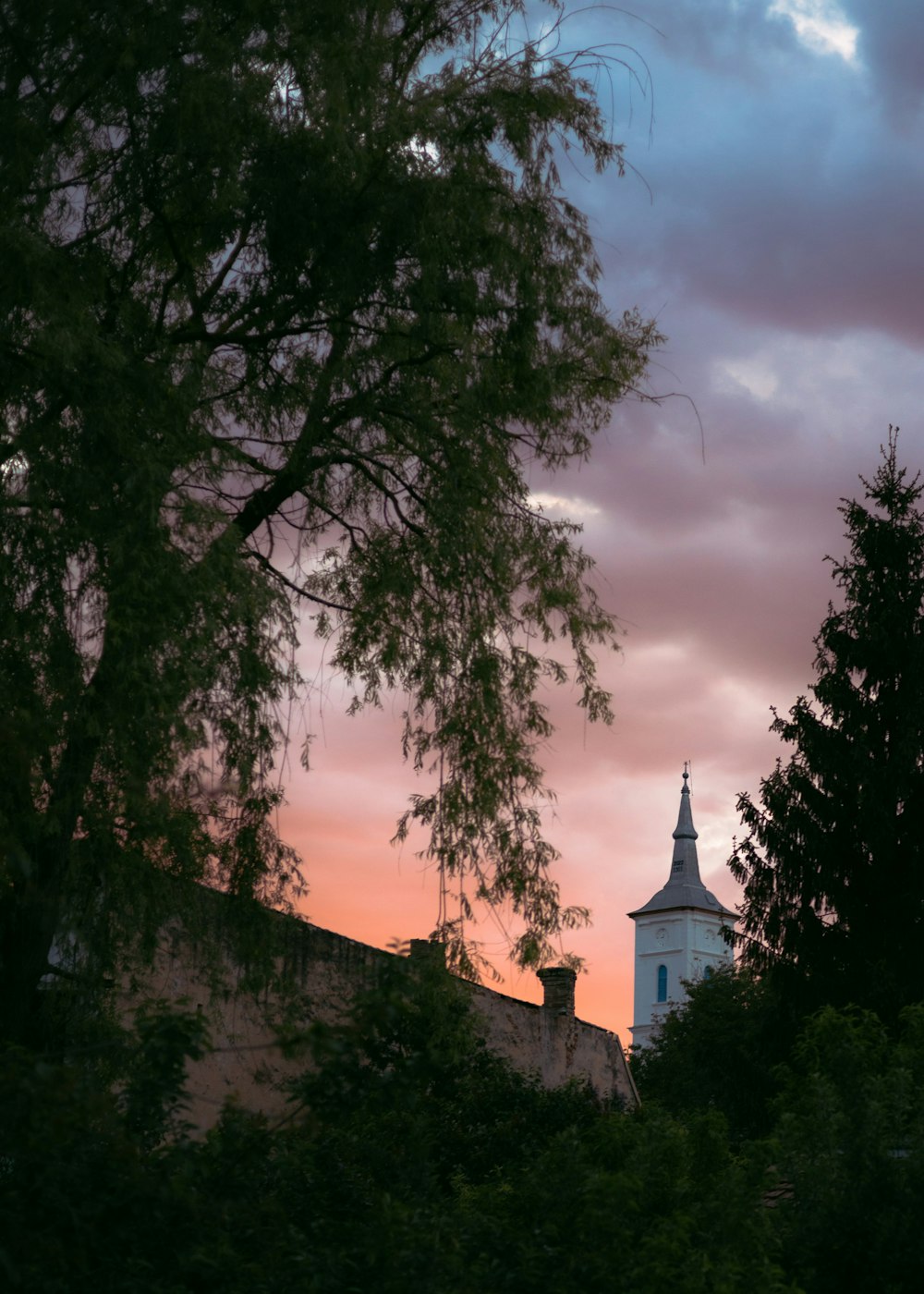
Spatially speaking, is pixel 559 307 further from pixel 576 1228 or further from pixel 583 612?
pixel 576 1228

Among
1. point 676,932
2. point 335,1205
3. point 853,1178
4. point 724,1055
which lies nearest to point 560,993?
point 724,1055

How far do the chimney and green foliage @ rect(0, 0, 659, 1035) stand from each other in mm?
14890

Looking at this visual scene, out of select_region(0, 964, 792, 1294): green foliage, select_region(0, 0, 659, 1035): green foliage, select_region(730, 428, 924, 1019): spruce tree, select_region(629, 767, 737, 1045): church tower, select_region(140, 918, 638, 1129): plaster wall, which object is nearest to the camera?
select_region(0, 964, 792, 1294): green foliage

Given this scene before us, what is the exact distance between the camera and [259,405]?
1122 cm

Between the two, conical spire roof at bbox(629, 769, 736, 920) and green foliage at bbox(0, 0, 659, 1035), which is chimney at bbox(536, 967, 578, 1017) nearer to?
green foliage at bbox(0, 0, 659, 1035)

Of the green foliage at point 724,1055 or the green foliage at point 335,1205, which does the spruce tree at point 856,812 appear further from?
the green foliage at point 335,1205

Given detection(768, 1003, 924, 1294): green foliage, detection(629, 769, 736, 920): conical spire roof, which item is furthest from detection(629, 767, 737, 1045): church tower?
detection(768, 1003, 924, 1294): green foliage

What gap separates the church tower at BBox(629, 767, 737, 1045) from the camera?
85625mm

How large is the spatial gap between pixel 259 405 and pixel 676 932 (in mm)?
79109

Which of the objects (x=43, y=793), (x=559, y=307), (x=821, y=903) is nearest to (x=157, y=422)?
(x=43, y=793)

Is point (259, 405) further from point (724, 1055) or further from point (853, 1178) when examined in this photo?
point (724, 1055)

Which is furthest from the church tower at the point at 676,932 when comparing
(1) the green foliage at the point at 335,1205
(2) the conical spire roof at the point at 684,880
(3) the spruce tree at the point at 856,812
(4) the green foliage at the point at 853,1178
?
(1) the green foliage at the point at 335,1205

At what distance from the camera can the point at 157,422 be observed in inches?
376

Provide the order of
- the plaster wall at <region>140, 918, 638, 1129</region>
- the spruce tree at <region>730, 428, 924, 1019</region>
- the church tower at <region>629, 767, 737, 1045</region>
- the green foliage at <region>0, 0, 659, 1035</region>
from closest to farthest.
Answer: the green foliage at <region>0, 0, 659, 1035</region>
the plaster wall at <region>140, 918, 638, 1129</region>
the spruce tree at <region>730, 428, 924, 1019</region>
the church tower at <region>629, 767, 737, 1045</region>
